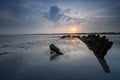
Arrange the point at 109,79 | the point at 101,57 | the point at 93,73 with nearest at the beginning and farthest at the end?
the point at 109,79 → the point at 93,73 → the point at 101,57

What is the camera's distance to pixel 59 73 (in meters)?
7.96

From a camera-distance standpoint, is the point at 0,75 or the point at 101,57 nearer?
the point at 0,75

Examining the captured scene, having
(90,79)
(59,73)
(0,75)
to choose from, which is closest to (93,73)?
(90,79)

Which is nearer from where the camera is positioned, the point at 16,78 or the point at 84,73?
the point at 16,78

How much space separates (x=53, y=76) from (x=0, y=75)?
11.6 feet

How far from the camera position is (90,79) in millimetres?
6902

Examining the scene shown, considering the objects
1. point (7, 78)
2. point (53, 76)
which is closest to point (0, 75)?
point (7, 78)

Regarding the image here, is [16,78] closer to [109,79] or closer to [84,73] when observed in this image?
[84,73]

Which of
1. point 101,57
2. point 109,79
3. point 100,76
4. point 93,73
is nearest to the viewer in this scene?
point 109,79

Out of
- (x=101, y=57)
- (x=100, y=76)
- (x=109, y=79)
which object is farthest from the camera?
(x=101, y=57)

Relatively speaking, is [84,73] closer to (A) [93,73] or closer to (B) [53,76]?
(A) [93,73]

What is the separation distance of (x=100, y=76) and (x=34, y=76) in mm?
4198

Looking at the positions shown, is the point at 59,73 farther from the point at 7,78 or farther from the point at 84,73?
the point at 7,78

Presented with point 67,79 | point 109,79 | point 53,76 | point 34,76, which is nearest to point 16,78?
point 34,76
